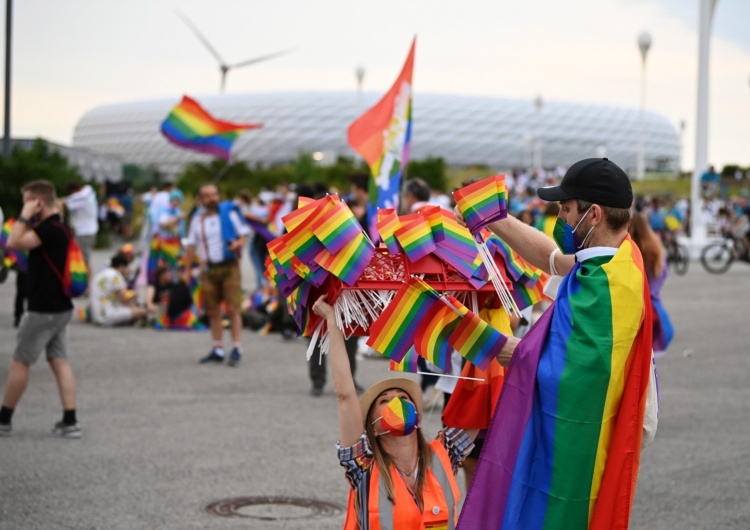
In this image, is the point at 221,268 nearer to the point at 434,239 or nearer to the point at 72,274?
the point at 72,274

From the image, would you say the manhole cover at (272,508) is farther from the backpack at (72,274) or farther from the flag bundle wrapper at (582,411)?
the flag bundle wrapper at (582,411)

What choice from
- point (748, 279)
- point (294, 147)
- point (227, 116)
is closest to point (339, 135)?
point (294, 147)

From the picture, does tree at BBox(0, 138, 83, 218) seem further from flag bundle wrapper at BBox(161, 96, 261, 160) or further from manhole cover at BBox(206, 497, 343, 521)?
manhole cover at BBox(206, 497, 343, 521)

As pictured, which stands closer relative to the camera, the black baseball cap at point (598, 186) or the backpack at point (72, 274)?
the black baseball cap at point (598, 186)

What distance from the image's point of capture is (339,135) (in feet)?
402

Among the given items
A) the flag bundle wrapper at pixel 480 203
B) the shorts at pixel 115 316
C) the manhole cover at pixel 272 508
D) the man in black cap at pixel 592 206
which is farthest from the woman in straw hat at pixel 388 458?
the shorts at pixel 115 316

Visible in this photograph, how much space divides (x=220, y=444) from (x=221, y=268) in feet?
14.5

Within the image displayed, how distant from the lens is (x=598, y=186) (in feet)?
12.4

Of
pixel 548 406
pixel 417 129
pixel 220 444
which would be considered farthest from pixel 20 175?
pixel 417 129

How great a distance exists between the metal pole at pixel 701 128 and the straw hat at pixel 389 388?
3096 cm

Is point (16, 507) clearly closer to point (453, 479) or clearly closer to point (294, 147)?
point (453, 479)

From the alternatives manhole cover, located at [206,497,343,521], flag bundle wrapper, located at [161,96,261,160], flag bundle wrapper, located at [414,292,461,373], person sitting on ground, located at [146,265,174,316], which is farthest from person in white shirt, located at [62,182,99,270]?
flag bundle wrapper, located at [414,292,461,373]

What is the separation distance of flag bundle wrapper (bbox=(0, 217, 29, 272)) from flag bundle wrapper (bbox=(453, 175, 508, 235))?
6471 mm

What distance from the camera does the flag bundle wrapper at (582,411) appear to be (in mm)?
3604
